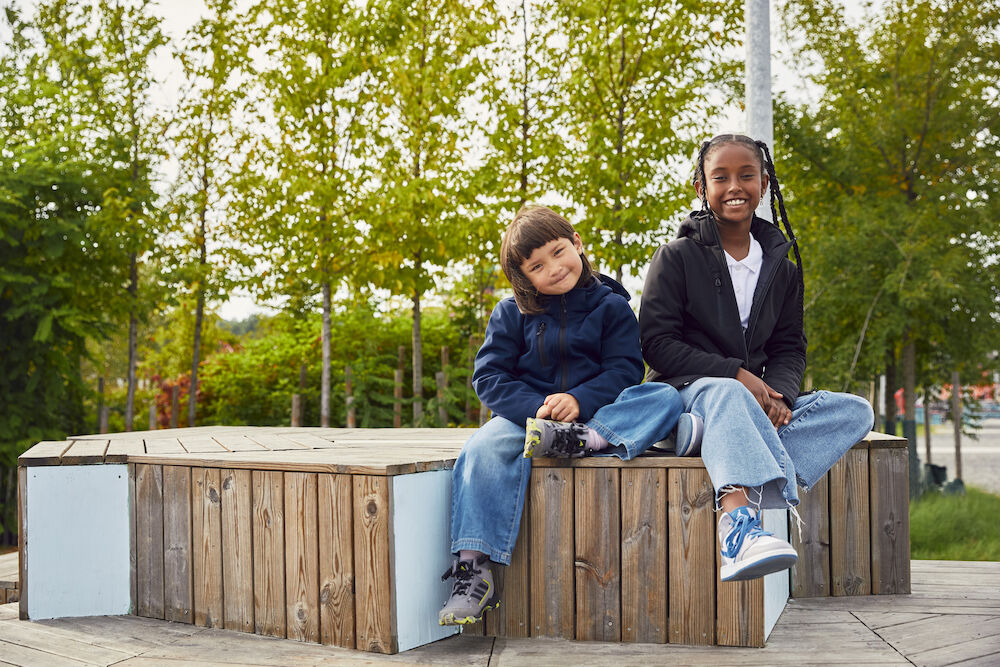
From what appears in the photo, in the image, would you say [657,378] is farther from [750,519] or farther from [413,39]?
[413,39]

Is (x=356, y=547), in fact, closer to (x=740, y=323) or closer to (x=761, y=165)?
(x=740, y=323)

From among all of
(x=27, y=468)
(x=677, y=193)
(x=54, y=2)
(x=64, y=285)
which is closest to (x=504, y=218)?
(x=677, y=193)

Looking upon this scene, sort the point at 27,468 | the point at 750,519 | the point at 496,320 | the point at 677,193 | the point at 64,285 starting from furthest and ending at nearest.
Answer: the point at 64,285 → the point at 677,193 → the point at 27,468 → the point at 496,320 → the point at 750,519

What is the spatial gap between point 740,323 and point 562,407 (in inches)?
26.9

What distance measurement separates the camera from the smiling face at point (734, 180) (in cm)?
289

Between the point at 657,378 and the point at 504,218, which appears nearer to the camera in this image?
Answer: the point at 657,378

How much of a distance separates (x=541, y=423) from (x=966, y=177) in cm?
672

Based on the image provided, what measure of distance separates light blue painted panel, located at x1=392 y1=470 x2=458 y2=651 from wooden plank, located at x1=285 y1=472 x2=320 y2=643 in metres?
0.30

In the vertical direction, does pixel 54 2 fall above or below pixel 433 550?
above

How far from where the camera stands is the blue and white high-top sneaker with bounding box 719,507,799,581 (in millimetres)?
2162

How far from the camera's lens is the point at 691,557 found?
258cm

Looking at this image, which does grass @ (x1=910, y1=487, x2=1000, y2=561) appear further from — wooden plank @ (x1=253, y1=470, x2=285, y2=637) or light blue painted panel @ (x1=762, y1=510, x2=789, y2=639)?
wooden plank @ (x1=253, y1=470, x2=285, y2=637)

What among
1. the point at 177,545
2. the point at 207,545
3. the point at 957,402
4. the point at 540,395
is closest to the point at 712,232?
the point at 540,395

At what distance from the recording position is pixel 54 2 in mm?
8500
